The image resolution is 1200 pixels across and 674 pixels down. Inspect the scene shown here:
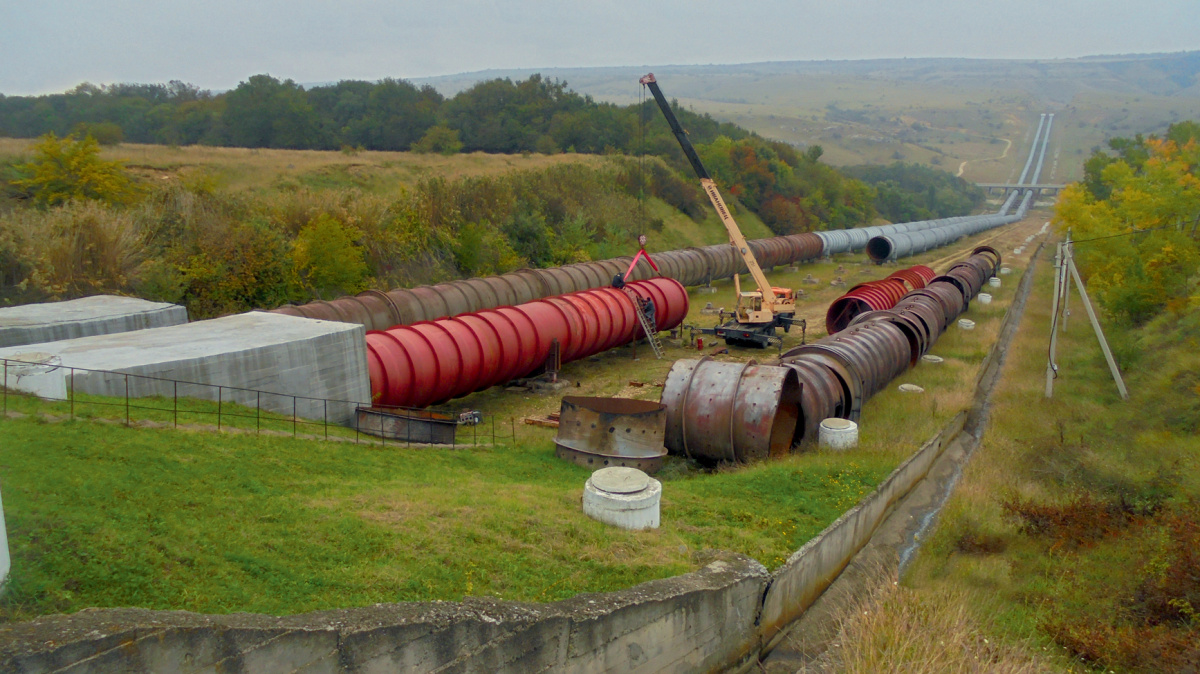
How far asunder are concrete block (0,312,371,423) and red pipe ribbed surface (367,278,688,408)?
1.23 meters

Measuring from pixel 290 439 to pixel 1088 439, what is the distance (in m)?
16.3

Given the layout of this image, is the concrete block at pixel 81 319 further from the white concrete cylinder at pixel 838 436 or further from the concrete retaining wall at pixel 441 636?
the white concrete cylinder at pixel 838 436

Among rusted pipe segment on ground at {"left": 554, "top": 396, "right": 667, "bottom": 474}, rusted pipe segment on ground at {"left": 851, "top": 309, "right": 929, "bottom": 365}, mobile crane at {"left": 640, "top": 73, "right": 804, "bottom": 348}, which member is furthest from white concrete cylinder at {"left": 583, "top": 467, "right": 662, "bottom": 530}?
mobile crane at {"left": 640, "top": 73, "right": 804, "bottom": 348}

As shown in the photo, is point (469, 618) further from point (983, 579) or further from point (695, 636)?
point (983, 579)

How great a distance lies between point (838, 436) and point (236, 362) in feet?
37.0

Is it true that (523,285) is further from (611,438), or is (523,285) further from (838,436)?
(838,436)

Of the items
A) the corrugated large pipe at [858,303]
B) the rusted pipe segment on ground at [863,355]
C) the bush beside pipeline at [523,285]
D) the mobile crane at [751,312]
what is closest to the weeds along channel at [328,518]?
the rusted pipe segment on ground at [863,355]

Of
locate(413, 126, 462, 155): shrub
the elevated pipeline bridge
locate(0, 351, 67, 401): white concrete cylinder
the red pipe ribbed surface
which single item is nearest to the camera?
locate(0, 351, 67, 401): white concrete cylinder

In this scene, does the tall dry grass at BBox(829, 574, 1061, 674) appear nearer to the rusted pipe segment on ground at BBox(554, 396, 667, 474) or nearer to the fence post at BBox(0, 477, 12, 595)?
the rusted pipe segment on ground at BBox(554, 396, 667, 474)

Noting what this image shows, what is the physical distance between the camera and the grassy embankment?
9.09 meters

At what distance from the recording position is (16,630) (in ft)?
19.0

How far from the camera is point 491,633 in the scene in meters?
7.79

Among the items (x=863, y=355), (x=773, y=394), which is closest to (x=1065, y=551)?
(x=773, y=394)

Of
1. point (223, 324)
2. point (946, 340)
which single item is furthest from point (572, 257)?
point (223, 324)
